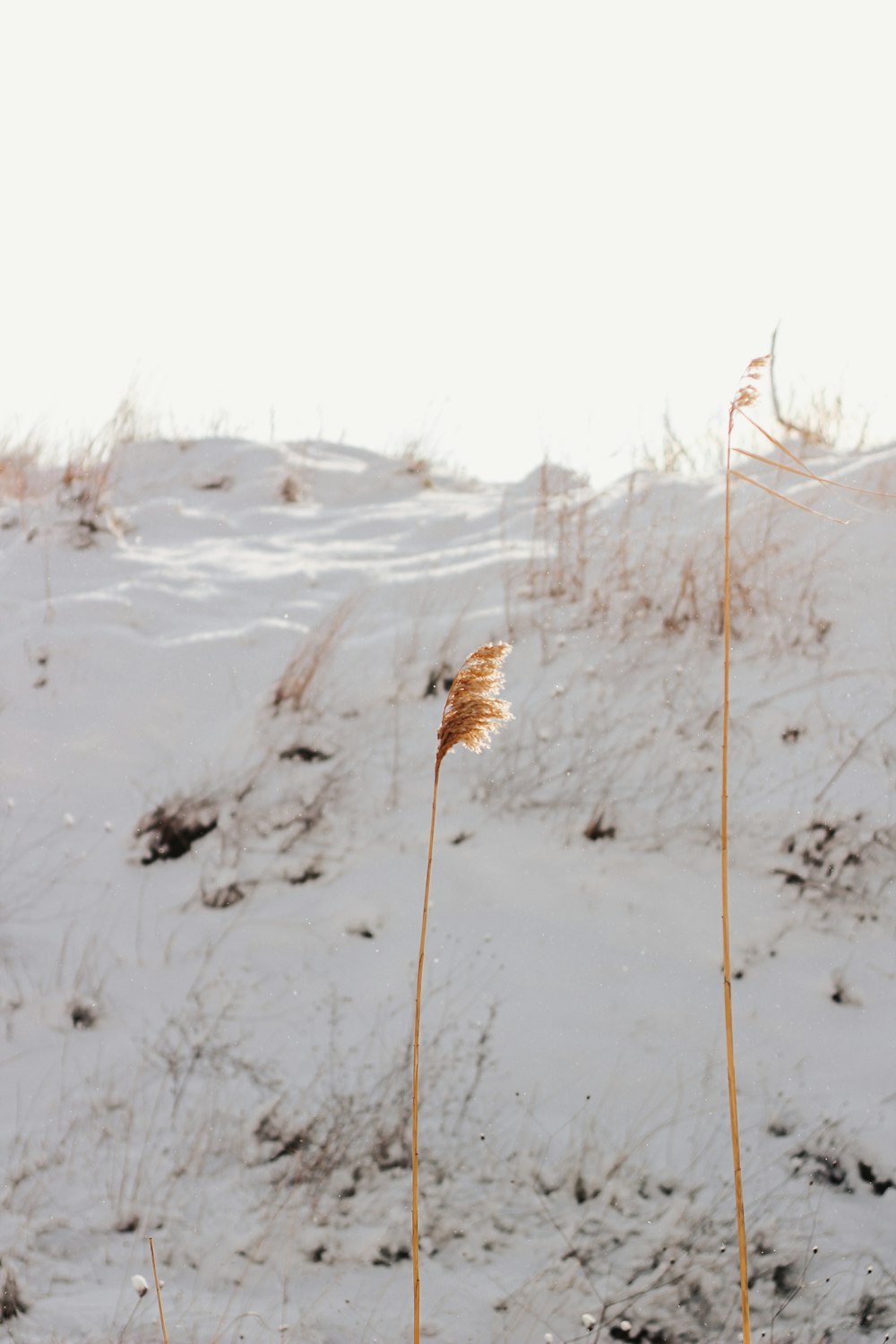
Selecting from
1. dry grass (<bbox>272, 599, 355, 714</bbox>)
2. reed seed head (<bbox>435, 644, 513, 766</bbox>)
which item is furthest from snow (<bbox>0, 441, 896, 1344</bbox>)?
reed seed head (<bbox>435, 644, 513, 766</bbox>)

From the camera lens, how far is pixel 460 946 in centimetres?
295

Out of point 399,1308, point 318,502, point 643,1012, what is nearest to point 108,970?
point 399,1308

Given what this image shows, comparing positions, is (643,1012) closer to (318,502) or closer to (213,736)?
(213,736)

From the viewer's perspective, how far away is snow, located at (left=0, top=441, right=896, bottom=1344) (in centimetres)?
220

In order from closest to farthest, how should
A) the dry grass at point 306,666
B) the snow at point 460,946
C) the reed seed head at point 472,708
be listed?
the reed seed head at point 472,708 → the snow at point 460,946 → the dry grass at point 306,666

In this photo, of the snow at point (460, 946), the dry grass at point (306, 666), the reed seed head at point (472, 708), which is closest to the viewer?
the reed seed head at point (472, 708)

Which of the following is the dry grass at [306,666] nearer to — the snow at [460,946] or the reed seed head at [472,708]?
the snow at [460,946]

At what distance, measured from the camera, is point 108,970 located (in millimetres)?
2973

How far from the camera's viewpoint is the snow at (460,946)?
86.7 inches

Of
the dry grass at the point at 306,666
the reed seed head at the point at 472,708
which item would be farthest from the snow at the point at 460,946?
the reed seed head at the point at 472,708

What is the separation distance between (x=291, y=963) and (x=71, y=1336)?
108 centimetres

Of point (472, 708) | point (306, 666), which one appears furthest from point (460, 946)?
point (472, 708)

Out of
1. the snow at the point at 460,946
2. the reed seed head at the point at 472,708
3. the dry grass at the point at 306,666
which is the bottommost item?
the snow at the point at 460,946

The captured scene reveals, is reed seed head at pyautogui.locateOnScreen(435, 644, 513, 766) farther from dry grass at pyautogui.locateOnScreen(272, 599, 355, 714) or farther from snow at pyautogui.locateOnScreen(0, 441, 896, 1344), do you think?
dry grass at pyautogui.locateOnScreen(272, 599, 355, 714)
